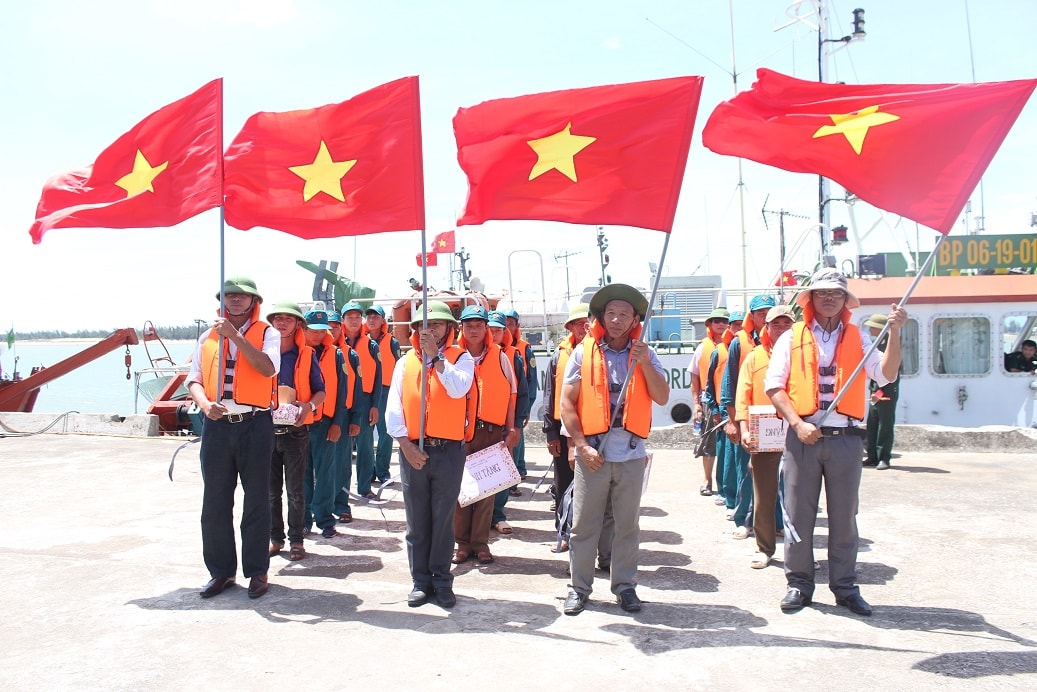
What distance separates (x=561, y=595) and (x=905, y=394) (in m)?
9.21

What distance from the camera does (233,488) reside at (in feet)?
17.1

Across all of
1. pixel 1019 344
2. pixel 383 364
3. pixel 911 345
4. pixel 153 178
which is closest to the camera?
pixel 153 178

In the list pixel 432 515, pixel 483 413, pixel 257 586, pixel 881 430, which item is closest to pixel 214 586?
pixel 257 586

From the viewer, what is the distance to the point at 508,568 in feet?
19.3

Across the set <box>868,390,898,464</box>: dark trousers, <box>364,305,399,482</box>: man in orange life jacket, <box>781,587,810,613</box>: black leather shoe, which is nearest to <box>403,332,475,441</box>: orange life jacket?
<box>781,587,810,613</box>: black leather shoe

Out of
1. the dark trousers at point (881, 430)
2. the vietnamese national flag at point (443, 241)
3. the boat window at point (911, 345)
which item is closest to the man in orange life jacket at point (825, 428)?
the dark trousers at point (881, 430)

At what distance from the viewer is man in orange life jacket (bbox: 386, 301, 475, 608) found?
4977 millimetres

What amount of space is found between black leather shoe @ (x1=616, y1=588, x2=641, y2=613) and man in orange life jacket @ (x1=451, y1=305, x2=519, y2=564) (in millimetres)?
1525

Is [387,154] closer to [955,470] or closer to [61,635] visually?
[61,635]

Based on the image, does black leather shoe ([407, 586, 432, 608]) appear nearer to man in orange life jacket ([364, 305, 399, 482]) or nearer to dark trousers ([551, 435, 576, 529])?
dark trousers ([551, 435, 576, 529])

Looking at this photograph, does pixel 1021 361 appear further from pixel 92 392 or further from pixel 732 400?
pixel 92 392

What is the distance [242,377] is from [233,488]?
2.60 feet

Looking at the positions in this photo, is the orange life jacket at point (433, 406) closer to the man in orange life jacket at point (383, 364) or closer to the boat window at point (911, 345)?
the man in orange life jacket at point (383, 364)

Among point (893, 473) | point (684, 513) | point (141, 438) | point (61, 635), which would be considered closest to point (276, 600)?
point (61, 635)
